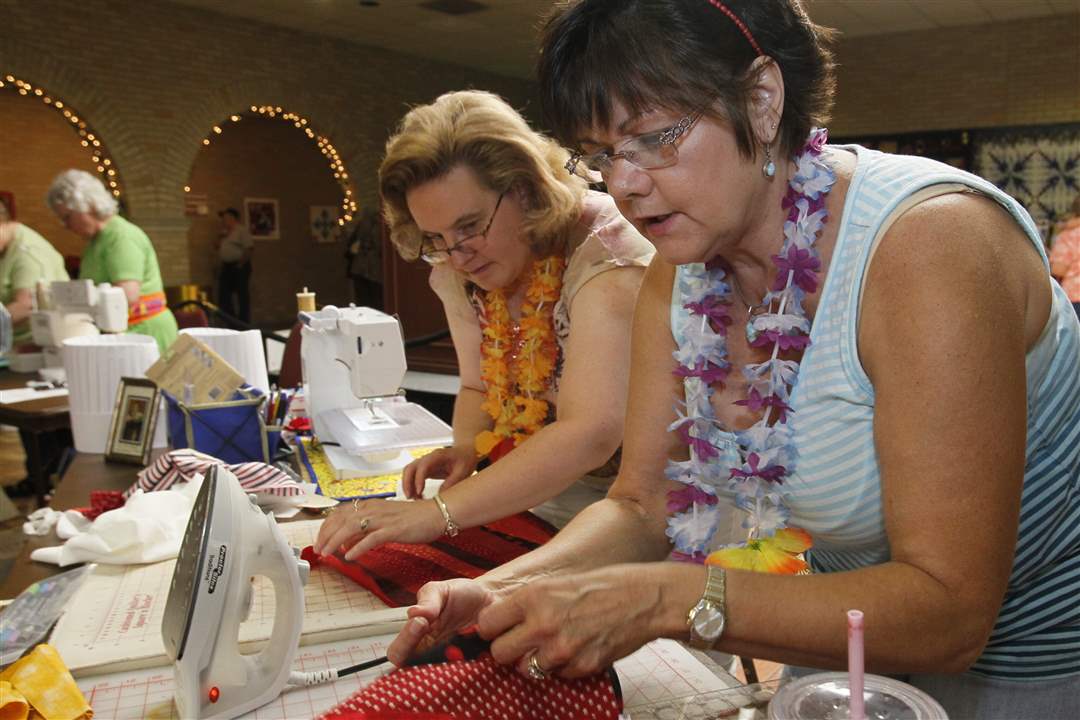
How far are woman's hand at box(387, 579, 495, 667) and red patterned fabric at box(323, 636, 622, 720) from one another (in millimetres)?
97

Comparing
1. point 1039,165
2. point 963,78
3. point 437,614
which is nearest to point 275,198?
point 963,78

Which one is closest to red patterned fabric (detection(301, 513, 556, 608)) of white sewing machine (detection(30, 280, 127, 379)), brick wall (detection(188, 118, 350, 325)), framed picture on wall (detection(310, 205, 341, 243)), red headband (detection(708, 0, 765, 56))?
red headband (detection(708, 0, 765, 56))

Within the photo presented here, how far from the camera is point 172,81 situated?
931cm

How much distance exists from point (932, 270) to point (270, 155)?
14.2 metres

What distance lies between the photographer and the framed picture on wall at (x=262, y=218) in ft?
45.2

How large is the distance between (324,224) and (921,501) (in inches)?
572

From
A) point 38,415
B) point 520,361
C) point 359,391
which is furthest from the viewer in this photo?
point 38,415

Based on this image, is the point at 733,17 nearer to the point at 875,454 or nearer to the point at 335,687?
the point at 875,454

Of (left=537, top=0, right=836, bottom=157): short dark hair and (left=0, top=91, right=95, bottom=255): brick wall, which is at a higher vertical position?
(left=0, top=91, right=95, bottom=255): brick wall

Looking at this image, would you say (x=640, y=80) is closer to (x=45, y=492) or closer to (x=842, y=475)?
(x=842, y=475)

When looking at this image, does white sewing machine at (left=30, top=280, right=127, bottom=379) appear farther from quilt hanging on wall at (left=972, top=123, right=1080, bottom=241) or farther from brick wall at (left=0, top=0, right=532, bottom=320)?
quilt hanging on wall at (left=972, top=123, right=1080, bottom=241)

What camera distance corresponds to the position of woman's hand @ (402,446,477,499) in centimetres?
192

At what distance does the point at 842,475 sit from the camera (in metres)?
1.02

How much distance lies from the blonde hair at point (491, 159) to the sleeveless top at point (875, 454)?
2.75 feet
